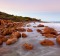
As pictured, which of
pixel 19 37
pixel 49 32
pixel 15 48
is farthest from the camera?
pixel 49 32

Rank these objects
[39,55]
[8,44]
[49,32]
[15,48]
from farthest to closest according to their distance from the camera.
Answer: [49,32] < [8,44] < [15,48] < [39,55]

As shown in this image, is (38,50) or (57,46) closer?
(38,50)

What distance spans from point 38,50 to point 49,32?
6.46 meters

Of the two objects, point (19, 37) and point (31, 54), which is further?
point (19, 37)

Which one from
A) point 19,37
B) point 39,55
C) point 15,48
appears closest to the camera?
point 39,55

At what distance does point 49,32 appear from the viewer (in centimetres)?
1852

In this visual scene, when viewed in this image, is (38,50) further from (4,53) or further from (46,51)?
(4,53)

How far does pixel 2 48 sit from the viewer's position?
1259 centimetres

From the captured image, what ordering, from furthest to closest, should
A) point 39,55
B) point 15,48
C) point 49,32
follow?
1. point 49,32
2. point 15,48
3. point 39,55

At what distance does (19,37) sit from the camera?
1650 centimetres

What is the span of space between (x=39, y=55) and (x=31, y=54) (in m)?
0.49

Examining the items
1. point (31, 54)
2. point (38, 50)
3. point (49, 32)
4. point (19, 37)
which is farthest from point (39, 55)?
point (49, 32)

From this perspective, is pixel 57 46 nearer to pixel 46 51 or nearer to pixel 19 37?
pixel 46 51

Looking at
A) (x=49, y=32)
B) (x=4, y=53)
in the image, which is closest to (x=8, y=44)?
(x=4, y=53)
